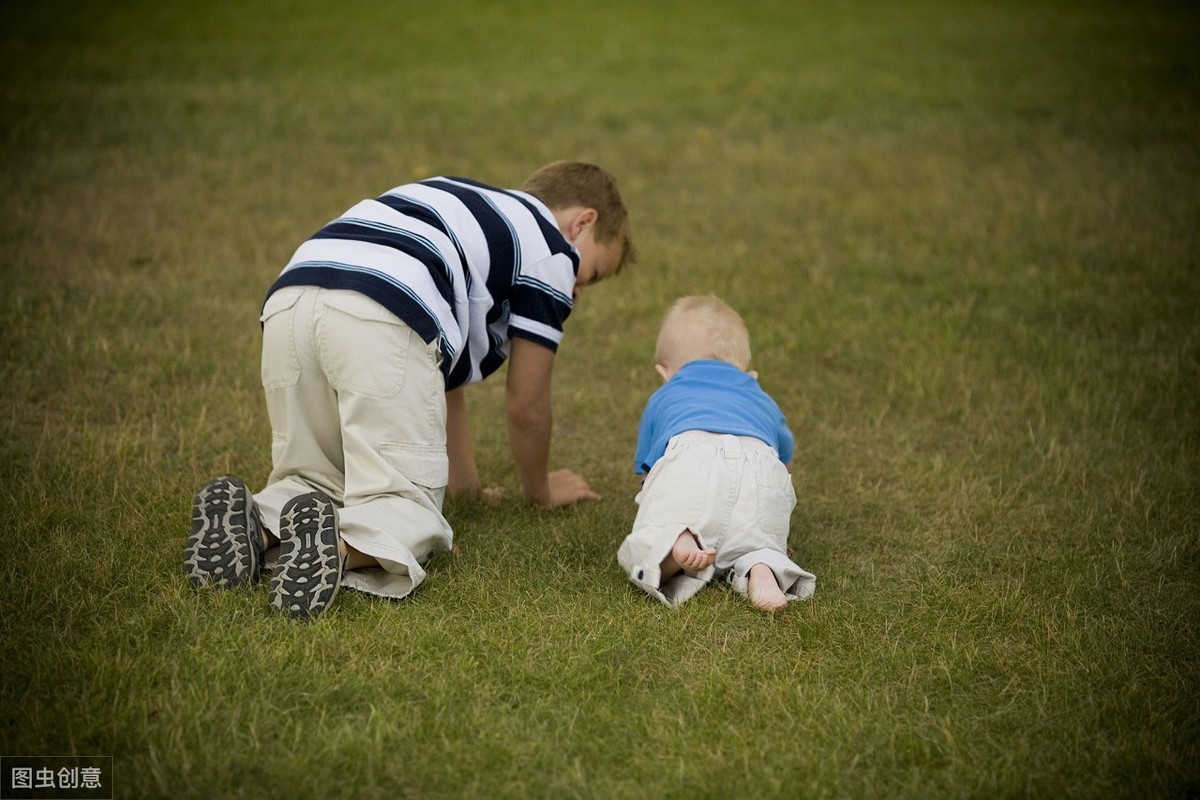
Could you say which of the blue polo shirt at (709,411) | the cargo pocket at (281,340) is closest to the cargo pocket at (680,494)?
the blue polo shirt at (709,411)

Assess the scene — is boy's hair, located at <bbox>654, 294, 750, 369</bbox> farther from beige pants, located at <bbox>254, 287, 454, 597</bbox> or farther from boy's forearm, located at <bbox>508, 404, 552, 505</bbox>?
beige pants, located at <bbox>254, 287, 454, 597</bbox>

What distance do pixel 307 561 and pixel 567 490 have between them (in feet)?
3.93

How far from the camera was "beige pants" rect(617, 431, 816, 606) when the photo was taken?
3209 mm

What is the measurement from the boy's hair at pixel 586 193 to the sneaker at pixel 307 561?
1.28 meters

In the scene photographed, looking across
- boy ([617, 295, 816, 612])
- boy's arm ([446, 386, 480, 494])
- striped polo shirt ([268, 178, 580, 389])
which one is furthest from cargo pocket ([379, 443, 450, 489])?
boy's arm ([446, 386, 480, 494])

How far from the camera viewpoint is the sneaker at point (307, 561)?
9.61 ft

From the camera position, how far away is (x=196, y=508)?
3.10 meters

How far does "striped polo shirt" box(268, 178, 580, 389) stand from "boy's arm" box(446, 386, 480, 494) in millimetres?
381

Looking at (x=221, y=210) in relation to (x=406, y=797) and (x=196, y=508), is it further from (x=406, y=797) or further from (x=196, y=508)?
(x=406, y=797)

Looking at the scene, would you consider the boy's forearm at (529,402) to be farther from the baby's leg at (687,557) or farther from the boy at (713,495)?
the baby's leg at (687,557)

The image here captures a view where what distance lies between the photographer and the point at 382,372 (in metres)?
3.16

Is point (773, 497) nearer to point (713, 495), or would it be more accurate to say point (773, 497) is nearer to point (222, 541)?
point (713, 495)

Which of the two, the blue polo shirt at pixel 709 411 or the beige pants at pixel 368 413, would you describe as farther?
the blue polo shirt at pixel 709 411

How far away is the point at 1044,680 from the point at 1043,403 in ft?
7.69
